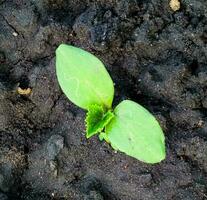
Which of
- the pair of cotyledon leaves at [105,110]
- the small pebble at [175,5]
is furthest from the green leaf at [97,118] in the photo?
the small pebble at [175,5]

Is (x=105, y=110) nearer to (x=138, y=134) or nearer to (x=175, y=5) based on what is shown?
(x=138, y=134)

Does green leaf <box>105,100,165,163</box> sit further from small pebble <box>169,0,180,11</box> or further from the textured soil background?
small pebble <box>169,0,180,11</box>

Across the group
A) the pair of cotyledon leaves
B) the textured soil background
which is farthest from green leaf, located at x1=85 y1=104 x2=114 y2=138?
the textured soil background

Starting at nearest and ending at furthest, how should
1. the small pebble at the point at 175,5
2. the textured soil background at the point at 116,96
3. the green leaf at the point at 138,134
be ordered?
the green leaf at the point at 138,134, the textured soil background at the point at 116,96, the small pebble at the point at 175,5

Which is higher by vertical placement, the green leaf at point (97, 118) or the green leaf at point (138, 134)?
the green leaf at point (138, 134)

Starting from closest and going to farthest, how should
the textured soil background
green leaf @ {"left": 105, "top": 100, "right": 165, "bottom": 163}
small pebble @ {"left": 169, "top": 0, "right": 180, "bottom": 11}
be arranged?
green leaf @ {"left": 105, "top": 100, "right": 165, "bottom": 163}, the textured soil background, small pebble @ {"left": 169, "top": 0, "right": 180, "bottom": 11}

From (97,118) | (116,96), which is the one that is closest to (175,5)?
(116,96)

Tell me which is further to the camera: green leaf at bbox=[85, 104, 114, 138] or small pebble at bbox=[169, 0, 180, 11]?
small pebble at bbox=[169, 0, 180, 11]

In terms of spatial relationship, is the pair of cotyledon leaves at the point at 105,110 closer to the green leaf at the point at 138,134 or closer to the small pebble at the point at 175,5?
the green leaf at the point at 138,134
